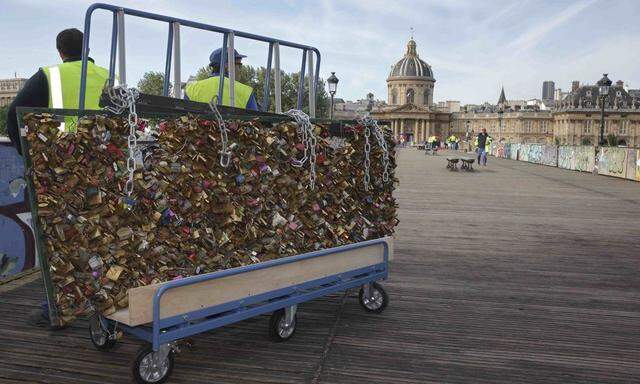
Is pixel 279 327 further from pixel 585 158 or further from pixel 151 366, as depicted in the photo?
pixel 585 158

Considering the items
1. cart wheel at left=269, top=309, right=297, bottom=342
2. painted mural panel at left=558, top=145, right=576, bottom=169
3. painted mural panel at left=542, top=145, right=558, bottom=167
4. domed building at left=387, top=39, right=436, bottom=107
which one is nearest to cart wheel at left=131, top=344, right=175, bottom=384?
cart wheel at left=269, top=309, right=297, bottom=342

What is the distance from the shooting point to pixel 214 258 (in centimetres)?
464

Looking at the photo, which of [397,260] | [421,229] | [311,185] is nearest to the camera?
[311,185]

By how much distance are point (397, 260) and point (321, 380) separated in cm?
425

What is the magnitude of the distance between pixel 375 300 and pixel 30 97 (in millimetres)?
3547

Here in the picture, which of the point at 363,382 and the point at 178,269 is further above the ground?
the point at 178,269

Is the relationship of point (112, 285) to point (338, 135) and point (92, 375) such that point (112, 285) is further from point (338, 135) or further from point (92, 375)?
point (338, 135)

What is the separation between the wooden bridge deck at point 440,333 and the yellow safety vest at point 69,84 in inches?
75.7

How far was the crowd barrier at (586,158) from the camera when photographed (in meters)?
26.7

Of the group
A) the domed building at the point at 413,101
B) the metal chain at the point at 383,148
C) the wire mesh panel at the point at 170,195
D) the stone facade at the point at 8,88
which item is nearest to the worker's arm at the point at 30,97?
the wire mesh panel at the point at 170,195

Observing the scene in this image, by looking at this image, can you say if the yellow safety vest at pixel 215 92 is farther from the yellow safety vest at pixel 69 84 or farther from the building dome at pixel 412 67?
the building dome at pixel 412 67

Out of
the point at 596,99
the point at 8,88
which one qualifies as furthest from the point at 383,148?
the point at 596,99

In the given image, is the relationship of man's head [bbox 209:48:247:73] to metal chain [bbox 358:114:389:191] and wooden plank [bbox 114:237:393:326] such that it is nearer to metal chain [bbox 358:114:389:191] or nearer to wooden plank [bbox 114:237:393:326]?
metal chain [bbox 358:114:389:191]

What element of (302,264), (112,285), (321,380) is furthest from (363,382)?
(112,285)
